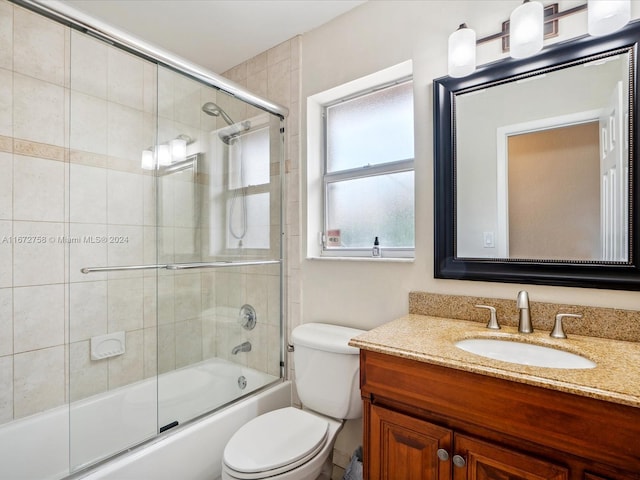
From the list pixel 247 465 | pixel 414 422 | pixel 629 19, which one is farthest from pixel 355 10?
pixel 247 465

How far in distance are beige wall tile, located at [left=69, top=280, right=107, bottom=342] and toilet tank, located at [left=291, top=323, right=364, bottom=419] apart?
1027mm

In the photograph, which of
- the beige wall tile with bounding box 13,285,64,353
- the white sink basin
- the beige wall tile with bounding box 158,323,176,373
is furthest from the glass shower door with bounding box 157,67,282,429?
the white sink basin

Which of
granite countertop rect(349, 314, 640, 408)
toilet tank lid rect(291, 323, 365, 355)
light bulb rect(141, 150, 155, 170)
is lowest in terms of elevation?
toilet tank lid rect(291, 323, 365, 355)

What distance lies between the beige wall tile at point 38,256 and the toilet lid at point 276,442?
1227mm

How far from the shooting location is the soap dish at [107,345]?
1.71 meters

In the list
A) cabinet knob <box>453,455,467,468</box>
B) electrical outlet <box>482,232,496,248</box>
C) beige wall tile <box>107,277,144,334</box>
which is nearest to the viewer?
cabinet knob <box>453,455,467,468</box>

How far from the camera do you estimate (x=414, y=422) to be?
1035 mm

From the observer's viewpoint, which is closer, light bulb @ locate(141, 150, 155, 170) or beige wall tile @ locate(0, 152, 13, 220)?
beige wall tile @ locate(0, 152, 13, 220)

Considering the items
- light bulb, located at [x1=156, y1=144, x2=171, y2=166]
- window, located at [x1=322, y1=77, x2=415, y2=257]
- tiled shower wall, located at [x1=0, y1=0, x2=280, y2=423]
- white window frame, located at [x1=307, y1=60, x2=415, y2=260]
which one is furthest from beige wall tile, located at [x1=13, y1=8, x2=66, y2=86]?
window, located at [x1=322, y1=77, x2=415, y2=257]

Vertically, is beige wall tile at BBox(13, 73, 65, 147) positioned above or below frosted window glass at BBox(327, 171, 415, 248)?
above

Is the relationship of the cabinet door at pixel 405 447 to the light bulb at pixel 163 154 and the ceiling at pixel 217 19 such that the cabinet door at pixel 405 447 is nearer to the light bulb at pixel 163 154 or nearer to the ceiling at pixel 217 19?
the light bulb at pixel 163 154

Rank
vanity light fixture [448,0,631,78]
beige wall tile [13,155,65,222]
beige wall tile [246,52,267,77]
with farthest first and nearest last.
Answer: beige wall tile [246,52,267,77] → beige wall tile [13,155,65,222] → vanity light fixture [448,0,631,78]

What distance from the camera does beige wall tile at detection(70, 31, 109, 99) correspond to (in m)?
1.37

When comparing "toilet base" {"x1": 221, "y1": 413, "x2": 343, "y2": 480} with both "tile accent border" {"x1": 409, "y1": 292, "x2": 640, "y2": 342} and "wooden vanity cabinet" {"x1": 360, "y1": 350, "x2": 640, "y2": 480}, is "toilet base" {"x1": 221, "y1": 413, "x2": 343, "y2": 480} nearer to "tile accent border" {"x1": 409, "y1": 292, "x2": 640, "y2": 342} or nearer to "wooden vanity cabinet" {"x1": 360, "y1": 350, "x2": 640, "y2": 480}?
"wooden vanity cabinet" {"x1": 360, "y1": 350, "x2": 640, "y2": 480}
